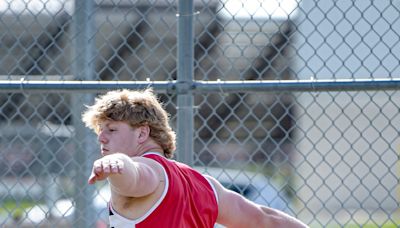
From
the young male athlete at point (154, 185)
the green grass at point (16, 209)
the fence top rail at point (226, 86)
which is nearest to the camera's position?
the young male athlete at point (154, 185)

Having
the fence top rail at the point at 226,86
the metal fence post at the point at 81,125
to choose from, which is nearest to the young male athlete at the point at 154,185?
the fence top rail at the point at 226,86

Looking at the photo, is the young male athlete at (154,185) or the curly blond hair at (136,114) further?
the curly blond hair at (136,114)

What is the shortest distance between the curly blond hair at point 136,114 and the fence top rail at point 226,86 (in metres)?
0.70

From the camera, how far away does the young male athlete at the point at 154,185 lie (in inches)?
132

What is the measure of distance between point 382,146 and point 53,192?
21.9 ft

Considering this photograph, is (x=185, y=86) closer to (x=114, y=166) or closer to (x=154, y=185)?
(x=154, y=185)

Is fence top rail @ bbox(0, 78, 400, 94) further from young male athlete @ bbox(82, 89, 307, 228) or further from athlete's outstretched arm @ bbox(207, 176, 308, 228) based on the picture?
athlete's outstretched arm @ bbox(207, 176, 308, 228)

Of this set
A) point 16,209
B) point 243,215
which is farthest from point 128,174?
point 16,209

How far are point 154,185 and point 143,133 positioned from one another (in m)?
0.37

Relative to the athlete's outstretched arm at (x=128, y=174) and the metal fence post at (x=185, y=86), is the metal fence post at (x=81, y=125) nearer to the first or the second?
the metal fence post at (x=185, y=86)

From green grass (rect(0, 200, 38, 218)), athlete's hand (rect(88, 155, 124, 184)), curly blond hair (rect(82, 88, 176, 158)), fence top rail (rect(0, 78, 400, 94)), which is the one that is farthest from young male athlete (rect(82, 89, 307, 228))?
green grass (rect(0, 200, 38, 218))

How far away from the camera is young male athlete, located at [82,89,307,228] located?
336cm

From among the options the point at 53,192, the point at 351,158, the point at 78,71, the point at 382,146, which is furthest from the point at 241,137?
the point at 78,71

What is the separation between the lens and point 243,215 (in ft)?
12.1
